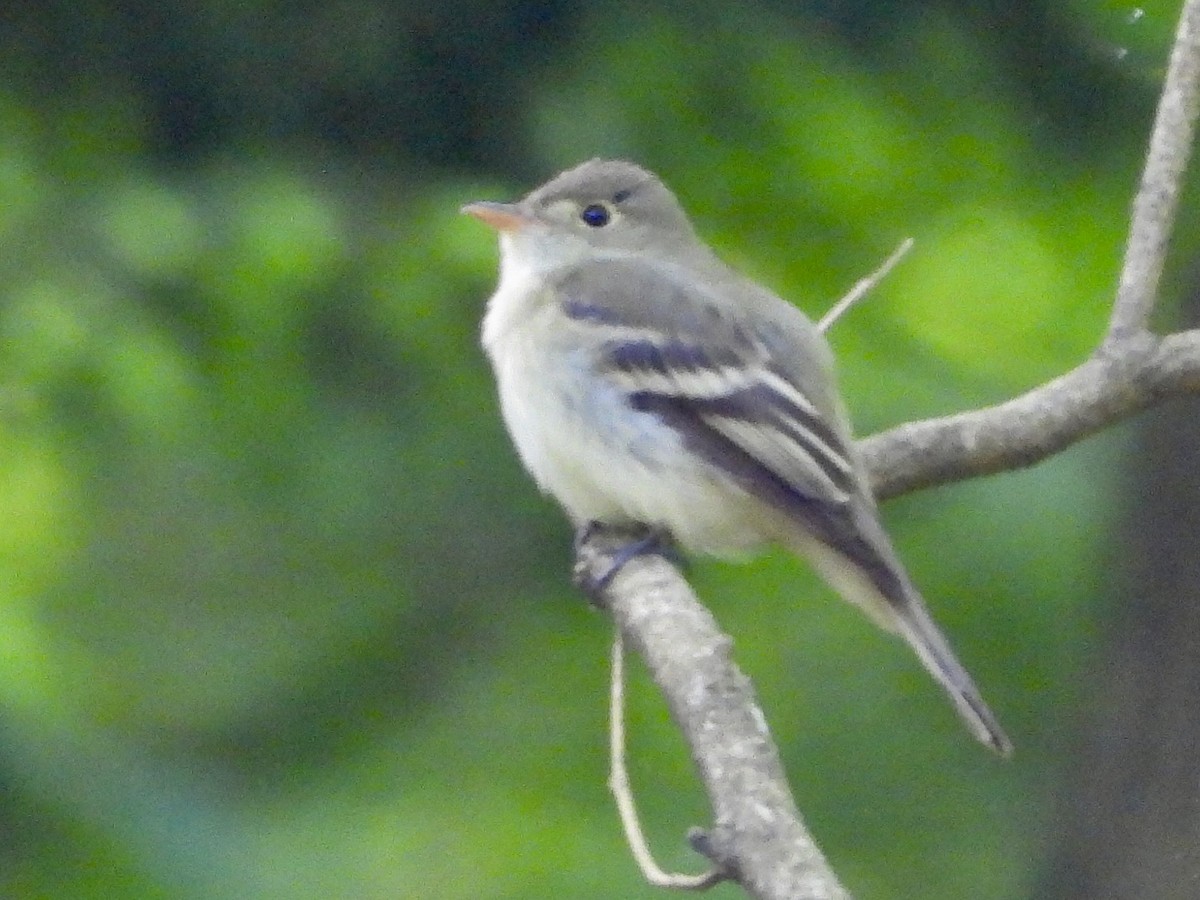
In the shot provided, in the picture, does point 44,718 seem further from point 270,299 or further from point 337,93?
point 337,93

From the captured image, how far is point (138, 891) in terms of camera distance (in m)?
4.50

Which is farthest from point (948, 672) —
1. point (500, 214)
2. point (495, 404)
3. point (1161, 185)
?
point (495, 404)

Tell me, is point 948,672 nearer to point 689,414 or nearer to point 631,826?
point 689,414

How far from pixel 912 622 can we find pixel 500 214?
1.27 m

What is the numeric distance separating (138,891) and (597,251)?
161 cm

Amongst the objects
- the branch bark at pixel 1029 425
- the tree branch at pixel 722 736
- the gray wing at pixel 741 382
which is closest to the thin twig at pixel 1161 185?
the branch bark at pixel 1029 425

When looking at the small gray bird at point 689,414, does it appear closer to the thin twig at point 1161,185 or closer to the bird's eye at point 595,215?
the bird's eye at point 595,215

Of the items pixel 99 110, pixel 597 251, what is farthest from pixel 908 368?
pixel 99 110

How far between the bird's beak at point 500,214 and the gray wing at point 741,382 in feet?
0.48

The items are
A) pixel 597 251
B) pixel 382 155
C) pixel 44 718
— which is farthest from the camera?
pixel 382 155

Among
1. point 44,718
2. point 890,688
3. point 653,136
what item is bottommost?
point 890,688

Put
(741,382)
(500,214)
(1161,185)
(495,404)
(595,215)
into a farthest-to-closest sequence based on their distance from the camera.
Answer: (495,404) → (595,215) → (500,214) → (741,382) → (1161,185)

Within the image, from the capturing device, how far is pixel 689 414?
13.9 ft

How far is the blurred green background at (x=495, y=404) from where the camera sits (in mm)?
4809
